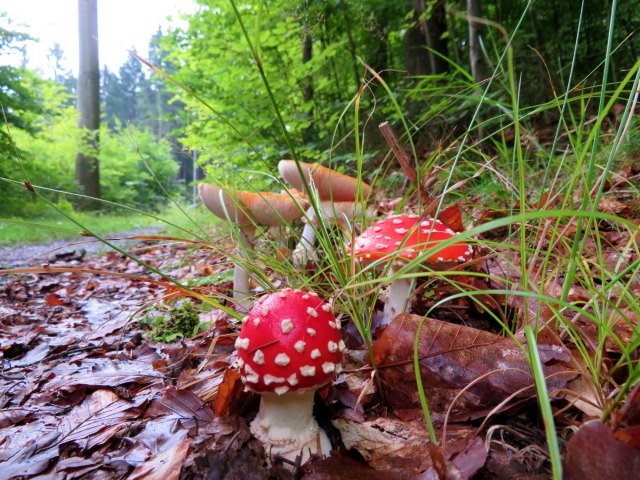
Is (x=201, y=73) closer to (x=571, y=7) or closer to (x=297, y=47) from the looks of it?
(x=297, y=47)

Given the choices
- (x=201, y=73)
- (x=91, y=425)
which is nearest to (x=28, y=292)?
(x=91, y=425)

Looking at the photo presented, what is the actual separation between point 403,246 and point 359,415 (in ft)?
1.87

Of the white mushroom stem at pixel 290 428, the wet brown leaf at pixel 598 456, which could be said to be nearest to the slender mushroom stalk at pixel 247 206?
the white mushroom stem at pixel 290 428

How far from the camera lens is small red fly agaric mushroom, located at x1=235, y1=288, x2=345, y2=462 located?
39.2 inches

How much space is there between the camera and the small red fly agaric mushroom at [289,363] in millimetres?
995

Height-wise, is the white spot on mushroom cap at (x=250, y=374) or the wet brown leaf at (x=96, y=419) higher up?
the white spot on mushroom cap at (x=250, y=374)

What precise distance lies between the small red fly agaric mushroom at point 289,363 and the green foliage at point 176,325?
3.13ft

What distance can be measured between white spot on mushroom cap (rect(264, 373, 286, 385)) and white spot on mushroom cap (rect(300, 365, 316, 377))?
49 mm

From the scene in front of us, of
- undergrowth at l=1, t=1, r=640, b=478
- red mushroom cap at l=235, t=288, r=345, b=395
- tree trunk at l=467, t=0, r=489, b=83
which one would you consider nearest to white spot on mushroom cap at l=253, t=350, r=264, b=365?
red mushroom cap at l=235, t=288, r=345, b=395

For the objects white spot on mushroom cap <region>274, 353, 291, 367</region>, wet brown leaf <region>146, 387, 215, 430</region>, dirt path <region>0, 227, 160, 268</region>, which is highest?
white spot on mushroom cap <region>274, 353, 291, 367</region>

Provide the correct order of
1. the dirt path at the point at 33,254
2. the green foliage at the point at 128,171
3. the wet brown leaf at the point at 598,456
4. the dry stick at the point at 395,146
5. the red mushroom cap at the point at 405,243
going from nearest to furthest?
the wet brown leaf at the point at 598,456
the dry stick at the point at 395,146
the red mushroom cap at the point at 405,243
the dirt path at the point at 33,254
the green foliage at the point at 128,171

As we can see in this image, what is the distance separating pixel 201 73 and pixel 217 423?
20.8 ft

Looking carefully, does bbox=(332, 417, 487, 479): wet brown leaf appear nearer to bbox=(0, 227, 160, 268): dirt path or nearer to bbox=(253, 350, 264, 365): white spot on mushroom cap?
bbox=(253, 350, 264, 365): white spot on mushroom cap

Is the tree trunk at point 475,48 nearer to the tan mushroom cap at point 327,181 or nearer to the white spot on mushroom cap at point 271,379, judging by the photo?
the tan mushroom cap at point 327,181
